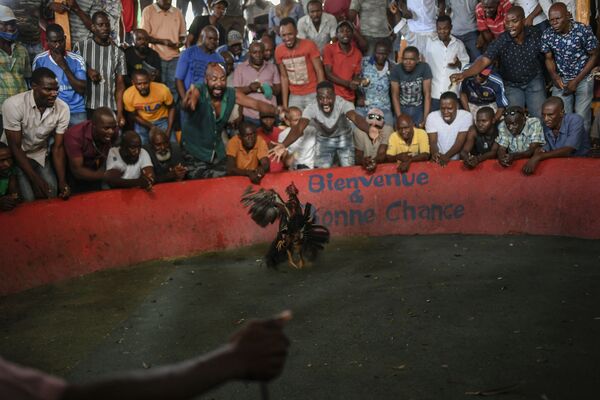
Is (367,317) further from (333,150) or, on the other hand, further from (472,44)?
(472,44)

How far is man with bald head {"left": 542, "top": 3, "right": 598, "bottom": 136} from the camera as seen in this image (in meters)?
8.09

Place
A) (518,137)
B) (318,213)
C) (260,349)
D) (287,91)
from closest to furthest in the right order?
1. (260,349)
2. (518,137)
3. (318,213)
4. (287,91)

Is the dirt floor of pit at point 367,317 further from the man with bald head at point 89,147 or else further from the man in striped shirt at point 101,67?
the man in striped shirt at point 101,67

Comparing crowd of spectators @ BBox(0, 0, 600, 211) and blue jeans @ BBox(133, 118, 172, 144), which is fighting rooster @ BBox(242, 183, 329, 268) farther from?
blue jeans @ BBox(133, 118, 172, 144)

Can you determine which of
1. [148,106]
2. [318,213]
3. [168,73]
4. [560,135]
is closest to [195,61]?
[168,73]

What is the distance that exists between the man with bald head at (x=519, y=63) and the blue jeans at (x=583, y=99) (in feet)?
1.02

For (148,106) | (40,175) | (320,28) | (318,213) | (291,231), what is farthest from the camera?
(320,28)

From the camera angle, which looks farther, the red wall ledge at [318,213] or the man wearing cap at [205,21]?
the man wearing cap at [205,21]

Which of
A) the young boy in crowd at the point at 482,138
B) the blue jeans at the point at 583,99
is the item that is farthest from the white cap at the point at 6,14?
the blue jeans at the point at 583,99

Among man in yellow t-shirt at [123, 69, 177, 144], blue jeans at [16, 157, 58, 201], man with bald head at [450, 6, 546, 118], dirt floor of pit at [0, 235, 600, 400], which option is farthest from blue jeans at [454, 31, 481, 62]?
blue jeans at [16, 157, 58, 201]

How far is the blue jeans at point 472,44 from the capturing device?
9.25 m

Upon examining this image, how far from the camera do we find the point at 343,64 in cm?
923

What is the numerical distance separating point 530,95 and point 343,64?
2418mm

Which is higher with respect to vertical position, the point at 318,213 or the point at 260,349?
the point at 260,349
